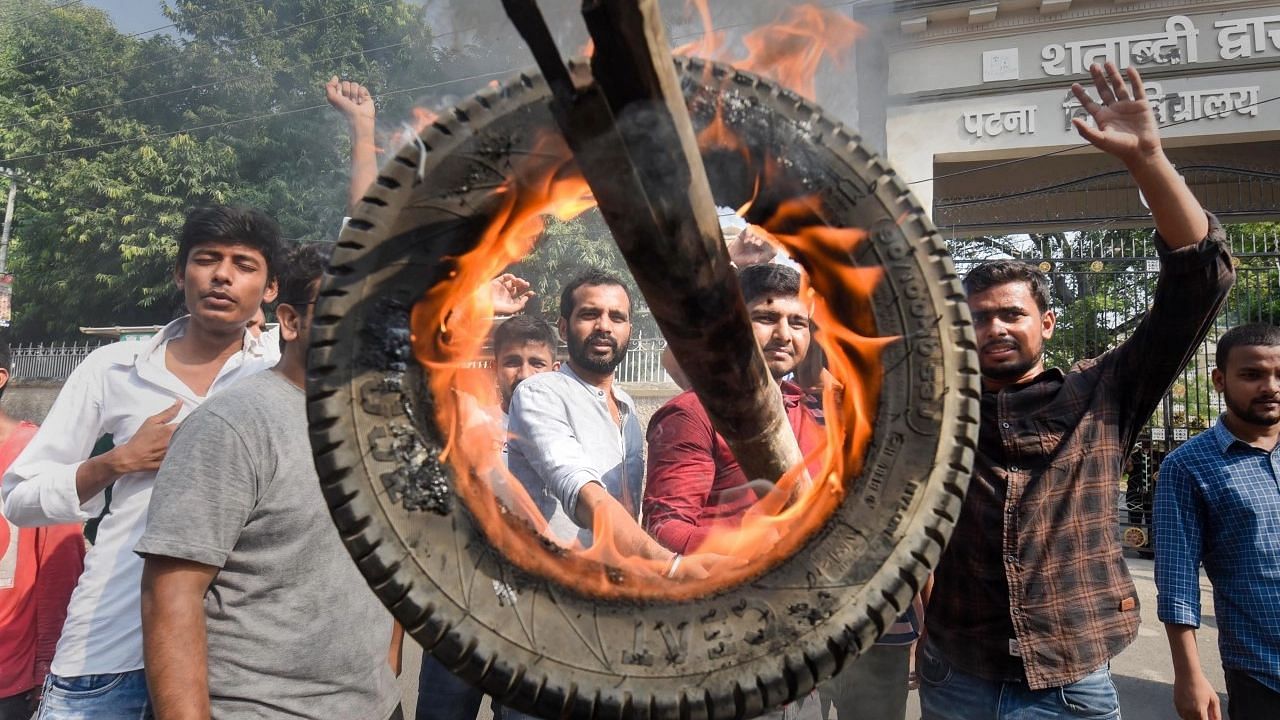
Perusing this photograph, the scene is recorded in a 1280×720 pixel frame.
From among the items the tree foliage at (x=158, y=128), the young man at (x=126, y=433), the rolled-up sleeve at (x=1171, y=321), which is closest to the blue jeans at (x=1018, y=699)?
the rolled-up sleeve at (x=1171, y=321)

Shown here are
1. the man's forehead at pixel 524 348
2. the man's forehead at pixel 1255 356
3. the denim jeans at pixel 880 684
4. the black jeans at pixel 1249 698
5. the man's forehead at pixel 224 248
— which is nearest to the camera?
the man's forehead at pixel 224 248

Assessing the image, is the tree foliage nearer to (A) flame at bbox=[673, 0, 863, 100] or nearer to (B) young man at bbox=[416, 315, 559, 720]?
(B) young man at bbox=[416, 315, 559, 720]

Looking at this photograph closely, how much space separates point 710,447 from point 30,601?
3.23m

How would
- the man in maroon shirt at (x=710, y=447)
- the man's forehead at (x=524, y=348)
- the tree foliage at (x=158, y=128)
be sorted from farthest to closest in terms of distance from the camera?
the tree foliage at (x=158, y=128) → the man's forehead at (x=524, y=348) → the man in maroon shirt at (x=710, y=447)

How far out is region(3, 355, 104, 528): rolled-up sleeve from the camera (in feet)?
7.68

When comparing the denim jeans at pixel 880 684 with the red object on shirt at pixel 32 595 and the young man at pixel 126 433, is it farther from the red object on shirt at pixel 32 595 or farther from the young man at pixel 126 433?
the red object on shirt at pixel 32 595

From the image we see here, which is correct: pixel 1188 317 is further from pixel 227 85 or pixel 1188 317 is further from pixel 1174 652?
pixel 227 85

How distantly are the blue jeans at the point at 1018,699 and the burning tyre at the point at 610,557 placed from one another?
4.71 feet

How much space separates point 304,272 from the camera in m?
2.06

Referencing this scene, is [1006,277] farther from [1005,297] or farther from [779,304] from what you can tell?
[779,304]

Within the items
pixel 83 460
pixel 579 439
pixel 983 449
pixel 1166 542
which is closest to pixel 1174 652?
pixel 1166 542

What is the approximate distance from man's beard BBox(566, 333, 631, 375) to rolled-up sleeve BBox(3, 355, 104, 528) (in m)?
1.73

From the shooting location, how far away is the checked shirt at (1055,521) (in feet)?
7.13

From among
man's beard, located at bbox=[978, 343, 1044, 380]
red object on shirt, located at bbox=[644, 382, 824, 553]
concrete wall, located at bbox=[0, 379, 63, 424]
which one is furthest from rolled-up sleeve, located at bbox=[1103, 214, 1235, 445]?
concrete wall, located at bbox=[0, 379, 63, 424]
